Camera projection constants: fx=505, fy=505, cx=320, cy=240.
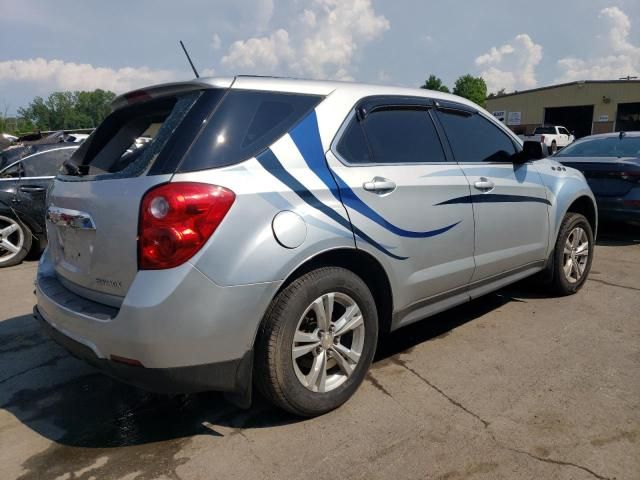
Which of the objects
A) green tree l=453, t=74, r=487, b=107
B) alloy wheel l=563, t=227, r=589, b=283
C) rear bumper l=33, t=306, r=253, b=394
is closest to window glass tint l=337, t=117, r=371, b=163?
rear bumper l=33, t=306, r=253, b=394

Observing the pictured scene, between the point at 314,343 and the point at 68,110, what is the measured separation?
12914cm

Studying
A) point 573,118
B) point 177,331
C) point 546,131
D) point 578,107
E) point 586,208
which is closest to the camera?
point 177,331

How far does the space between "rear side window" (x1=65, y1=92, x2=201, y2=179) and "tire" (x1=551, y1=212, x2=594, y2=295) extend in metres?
3.40

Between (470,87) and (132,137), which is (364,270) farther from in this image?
(470,87)

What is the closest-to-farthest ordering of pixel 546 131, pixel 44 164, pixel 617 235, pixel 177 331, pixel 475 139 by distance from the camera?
1. pixel 177 331
2. pixel 475 139
3. pixel 44 164
4. pixel 617 235
5. pixel 546 131

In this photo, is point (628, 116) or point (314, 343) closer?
point (314, 343)

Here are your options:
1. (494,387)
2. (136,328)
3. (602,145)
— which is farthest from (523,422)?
(602,145)

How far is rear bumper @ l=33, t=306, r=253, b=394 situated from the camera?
2.21m

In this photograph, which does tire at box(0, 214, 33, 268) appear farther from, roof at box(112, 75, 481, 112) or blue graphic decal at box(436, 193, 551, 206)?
blue graphic decal at box(436, 193, 551, 206)

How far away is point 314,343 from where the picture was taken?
8.47 ft

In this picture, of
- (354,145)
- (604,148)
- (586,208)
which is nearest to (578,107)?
(604,148)

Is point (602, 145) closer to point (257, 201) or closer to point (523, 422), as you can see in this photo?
point (523, 422)

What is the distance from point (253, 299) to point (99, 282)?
746 millimetres

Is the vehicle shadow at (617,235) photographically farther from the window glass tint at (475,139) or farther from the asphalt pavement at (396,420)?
the window glass tint at (475,139)
